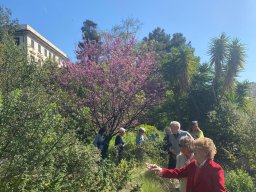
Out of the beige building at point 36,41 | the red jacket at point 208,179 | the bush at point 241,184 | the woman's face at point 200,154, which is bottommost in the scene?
the bush at point 241,184

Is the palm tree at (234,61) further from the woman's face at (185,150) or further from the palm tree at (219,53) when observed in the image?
the woman's face at (185,150)

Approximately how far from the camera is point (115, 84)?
1572cm

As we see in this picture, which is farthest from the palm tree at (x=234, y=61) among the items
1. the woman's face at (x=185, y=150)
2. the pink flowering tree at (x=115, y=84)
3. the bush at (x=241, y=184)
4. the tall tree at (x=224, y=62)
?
the woman's face at (x=185, y=150)

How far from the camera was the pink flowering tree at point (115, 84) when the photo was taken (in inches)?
591

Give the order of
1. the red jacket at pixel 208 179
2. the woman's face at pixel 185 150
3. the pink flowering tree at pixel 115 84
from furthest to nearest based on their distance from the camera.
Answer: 1. the pink flowering tree at pixel 115 84
2. the woman's face at pixel 185 150
3. the red jacket at pixel 208 179

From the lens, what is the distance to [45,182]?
18.7 ft

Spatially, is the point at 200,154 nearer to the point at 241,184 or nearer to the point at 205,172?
the point at 205,172

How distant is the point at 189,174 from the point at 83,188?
2.43 m

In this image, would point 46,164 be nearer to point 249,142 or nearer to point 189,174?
point 189,174

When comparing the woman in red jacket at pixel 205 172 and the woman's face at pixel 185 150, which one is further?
the woman's face at pixel 185 150

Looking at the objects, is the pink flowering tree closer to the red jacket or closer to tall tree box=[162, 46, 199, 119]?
tall tree box=[162, 46, 199, 119]

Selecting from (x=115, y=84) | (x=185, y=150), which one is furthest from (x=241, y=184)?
(x=115, y=84)

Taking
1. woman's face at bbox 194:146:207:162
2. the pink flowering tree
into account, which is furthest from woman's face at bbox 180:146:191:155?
the pink flowering tree

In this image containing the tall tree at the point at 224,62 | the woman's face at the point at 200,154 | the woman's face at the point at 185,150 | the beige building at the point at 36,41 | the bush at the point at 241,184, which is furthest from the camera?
the beige building at the point at 36,41
